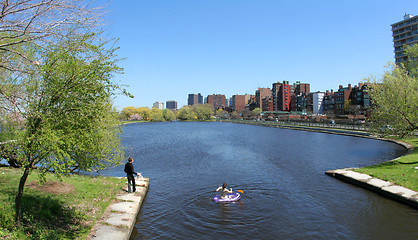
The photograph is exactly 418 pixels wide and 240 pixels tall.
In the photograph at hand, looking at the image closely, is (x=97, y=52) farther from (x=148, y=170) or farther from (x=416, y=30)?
(x=416, y=30)

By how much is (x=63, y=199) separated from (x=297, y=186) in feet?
55.2

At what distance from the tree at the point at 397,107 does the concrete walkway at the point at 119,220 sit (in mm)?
22199

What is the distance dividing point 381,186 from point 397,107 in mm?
9108

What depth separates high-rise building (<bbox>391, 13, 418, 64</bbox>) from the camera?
113m

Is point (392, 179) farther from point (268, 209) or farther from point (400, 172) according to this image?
point (268, 209)

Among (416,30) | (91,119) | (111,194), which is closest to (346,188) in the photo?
(111,194)

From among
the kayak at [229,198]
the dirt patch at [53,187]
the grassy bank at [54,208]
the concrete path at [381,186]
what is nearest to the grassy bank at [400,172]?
the concrete path at [381,186]

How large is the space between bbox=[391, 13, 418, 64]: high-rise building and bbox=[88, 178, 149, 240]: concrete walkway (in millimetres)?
129603

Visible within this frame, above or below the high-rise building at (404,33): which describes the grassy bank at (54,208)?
below

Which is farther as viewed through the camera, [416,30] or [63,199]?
[416,30]

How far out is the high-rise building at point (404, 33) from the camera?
371ft

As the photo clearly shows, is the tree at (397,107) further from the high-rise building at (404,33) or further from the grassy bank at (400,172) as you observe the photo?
the high-rise building at (404,33)

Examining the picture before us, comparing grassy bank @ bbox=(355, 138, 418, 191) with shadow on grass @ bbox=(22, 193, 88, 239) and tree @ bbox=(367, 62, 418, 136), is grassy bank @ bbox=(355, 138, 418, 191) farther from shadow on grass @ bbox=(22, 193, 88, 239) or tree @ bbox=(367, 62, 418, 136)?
shadow on grass @ bbox=(22, 193, 88, 239)

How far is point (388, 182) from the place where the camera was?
63.1 feet
